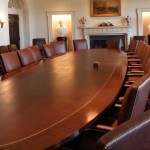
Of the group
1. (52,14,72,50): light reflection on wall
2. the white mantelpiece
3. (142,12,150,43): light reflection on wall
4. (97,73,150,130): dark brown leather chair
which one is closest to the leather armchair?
the white mantelpiece

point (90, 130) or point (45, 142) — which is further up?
point (45, 142)

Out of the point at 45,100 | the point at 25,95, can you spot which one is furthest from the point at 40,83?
the point at 45,100

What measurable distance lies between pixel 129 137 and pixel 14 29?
29.6ft

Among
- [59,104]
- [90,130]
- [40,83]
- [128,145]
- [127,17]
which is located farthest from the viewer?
[127,17]

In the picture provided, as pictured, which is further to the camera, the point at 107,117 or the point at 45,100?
the point at 107,117

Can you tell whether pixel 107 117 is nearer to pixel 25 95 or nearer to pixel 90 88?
pixel 90 88

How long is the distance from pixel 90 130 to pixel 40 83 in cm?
77

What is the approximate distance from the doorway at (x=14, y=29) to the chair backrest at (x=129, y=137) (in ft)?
28.3

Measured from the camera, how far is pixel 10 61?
3.76 metres

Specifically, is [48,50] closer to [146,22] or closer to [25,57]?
[25,57]

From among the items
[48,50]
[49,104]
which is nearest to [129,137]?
[49,104]

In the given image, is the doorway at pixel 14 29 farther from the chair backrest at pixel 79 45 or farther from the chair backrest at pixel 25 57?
the chair backrest at pixel 25 57

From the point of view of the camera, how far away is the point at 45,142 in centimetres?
121

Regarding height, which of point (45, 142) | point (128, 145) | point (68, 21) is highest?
point (68, 21)
